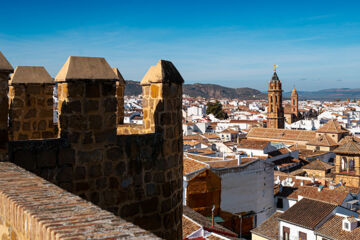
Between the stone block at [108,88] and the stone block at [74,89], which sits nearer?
the stone block at [74,89]

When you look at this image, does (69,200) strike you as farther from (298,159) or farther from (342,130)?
(342,130)

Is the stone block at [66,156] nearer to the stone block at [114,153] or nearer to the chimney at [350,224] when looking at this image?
the stone block at [114,153]

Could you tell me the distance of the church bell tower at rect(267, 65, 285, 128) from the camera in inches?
3000

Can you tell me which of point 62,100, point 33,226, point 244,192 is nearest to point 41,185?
point 33,226

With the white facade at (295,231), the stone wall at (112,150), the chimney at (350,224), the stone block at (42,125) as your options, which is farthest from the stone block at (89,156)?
the white facade at (295,231)

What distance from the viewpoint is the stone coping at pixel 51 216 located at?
2.01 metres

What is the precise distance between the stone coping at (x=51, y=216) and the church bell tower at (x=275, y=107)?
7562 cm

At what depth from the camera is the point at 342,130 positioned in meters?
63.0

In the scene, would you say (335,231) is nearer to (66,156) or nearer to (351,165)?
(66,156)

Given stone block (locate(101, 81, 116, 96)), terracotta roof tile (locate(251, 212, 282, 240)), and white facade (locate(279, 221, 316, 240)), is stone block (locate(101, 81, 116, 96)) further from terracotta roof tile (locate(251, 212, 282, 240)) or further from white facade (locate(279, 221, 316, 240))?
terracotta roof tile (locate(251, 212, 282, 240))

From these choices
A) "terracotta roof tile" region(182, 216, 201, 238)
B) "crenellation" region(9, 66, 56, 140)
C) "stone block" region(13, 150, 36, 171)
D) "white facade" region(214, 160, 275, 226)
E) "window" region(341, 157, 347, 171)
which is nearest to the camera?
"stone block" region(13, 150, 36, 171)

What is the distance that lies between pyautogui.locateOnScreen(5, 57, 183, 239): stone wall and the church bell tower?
73.3 m

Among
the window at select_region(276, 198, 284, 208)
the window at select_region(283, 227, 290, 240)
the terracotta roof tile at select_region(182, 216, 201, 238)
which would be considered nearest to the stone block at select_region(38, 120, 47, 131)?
the terracotta roof tile at select_region(182, 216, 201, 238)

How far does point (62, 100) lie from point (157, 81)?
1.19 m
